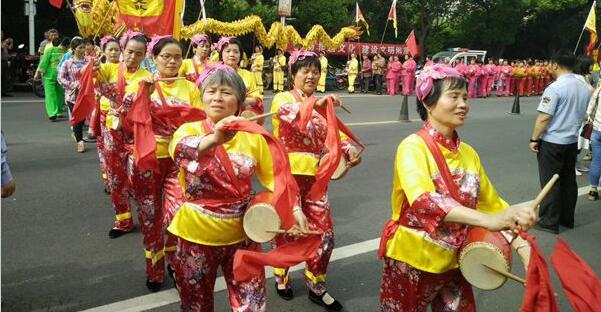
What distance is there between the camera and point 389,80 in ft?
84.2

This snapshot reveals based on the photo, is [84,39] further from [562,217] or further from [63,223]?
[562,217]

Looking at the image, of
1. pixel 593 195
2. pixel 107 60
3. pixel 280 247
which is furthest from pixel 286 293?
pixel 593 195

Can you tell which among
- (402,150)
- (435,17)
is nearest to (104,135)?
(402,150)

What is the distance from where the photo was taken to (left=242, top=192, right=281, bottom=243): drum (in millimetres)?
2613

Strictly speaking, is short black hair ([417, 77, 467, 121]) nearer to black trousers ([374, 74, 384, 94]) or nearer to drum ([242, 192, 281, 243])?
drum ([242, 192, 281, 243])

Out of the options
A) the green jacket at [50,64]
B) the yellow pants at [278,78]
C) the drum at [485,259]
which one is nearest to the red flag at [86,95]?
the drum at [485,259]

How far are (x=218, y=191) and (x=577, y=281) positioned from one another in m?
1.66

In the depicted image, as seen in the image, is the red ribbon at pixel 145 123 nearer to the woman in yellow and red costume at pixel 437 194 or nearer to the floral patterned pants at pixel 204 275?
the floral patterned pants at pixel 204 275

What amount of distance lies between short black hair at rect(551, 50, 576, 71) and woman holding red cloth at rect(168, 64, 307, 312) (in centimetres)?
448

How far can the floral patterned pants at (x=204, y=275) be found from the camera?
2760mm

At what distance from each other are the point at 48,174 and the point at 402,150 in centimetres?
627

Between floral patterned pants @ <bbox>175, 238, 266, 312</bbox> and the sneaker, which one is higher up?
floral patterned pants @ <bbox>175, 238, 266, 312</bbox>

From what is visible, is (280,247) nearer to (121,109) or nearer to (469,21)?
(121,109)

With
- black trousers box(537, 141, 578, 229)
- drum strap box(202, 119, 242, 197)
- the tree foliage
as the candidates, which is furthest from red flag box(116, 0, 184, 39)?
the tree foliage
